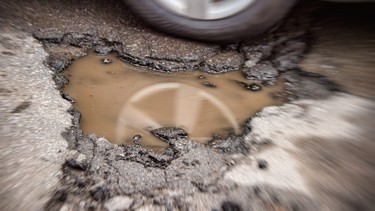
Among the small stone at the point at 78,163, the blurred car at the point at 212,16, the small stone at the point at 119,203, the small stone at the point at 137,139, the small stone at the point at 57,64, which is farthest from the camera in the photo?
the blurred car at the point at 212,16

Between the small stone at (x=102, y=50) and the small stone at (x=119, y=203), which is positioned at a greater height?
the small stone at (x=102, y=50)

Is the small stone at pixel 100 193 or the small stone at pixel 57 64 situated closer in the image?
the small stone at pixel 100 193

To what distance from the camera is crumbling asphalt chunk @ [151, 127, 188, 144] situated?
1.55m

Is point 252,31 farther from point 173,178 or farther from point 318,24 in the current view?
point 173,178

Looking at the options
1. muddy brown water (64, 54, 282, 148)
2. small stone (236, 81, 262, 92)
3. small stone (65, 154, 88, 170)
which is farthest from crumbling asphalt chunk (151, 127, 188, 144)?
small stone (236, 81, 262, 92)

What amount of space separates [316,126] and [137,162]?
0.85 meters

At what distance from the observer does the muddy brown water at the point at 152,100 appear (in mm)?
1605

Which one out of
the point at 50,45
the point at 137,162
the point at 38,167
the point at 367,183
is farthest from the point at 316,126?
the point at 50,45

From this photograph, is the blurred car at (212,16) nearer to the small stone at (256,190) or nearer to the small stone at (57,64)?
the small stone at (57,64)

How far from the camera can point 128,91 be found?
1.80 m

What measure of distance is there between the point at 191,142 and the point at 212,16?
2.93 ft

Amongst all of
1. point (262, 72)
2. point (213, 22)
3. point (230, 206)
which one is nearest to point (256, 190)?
point (230, 206)

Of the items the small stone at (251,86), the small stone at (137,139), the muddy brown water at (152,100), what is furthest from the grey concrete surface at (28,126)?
the small stone at (251,86)

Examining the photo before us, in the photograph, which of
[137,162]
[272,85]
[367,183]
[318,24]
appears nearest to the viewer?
[367,183]
